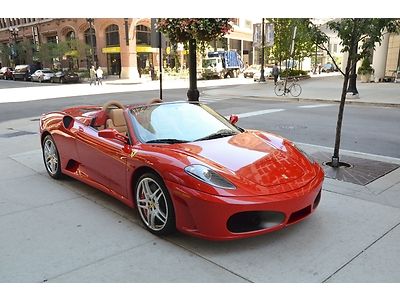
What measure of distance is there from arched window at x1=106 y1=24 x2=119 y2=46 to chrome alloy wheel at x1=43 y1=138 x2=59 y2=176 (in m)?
45.0

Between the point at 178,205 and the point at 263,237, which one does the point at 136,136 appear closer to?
the point at 178,205

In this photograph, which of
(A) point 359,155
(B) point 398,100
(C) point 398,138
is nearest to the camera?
(A) point 359,155

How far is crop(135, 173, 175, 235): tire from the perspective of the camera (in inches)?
138

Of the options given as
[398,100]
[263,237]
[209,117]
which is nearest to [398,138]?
[209,117]

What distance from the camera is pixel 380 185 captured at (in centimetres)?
497

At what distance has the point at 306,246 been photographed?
3404 mm

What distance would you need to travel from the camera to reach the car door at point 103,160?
4.07 metres

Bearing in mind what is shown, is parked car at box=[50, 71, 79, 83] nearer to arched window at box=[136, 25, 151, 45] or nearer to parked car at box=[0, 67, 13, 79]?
arched window at box=[136, 25, 151, 45]

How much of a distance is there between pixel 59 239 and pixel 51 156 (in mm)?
2254

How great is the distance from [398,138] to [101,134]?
270 inches

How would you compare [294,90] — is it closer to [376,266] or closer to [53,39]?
[376,266]

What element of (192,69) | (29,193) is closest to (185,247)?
(29,193)

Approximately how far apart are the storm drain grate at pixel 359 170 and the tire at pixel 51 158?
12.7 feet

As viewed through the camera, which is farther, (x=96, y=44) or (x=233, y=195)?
(x=96, y=44)
